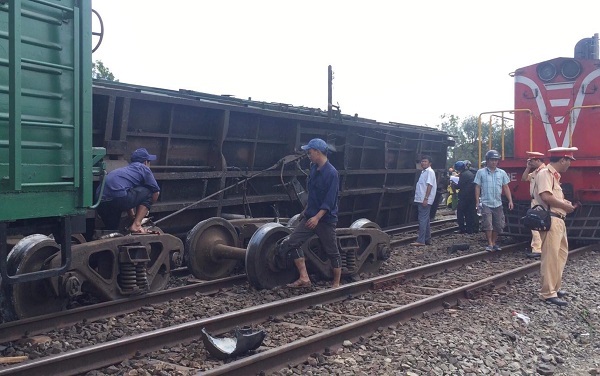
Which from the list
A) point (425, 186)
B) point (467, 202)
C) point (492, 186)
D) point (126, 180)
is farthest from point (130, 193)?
point (467, 202)

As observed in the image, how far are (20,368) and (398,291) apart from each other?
4.78 metres

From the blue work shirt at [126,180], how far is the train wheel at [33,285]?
1026 millimetres

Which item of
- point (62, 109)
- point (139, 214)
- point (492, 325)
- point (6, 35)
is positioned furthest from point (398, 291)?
point (6, 35)

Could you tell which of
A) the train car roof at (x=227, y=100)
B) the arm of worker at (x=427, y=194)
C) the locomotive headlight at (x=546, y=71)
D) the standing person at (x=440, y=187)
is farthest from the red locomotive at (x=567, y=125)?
the standing person at (x=440, y=187)

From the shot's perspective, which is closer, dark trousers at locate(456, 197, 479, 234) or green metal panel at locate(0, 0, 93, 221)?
green metal panel at locate(0, 0, 93, 221)

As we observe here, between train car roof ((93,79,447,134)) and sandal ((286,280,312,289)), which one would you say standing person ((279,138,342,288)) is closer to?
sandal ((286,280,312,289))

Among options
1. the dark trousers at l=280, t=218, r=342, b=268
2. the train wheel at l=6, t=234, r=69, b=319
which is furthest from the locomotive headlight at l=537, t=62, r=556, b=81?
the train wheel at l=6, t=234, r=69, b=319

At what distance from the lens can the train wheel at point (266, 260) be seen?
7.59 metres

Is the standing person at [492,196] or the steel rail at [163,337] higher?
the standing person at [492,196]

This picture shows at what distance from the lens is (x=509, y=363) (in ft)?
17.7

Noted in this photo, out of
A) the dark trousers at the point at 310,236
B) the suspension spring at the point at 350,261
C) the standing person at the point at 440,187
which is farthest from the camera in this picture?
the standing person at the point at 440,187

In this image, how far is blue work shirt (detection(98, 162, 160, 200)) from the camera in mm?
7148

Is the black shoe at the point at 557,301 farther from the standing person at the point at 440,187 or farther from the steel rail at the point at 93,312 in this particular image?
the standing person at the point at 440,187

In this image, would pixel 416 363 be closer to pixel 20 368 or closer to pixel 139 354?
pixel 139 354
